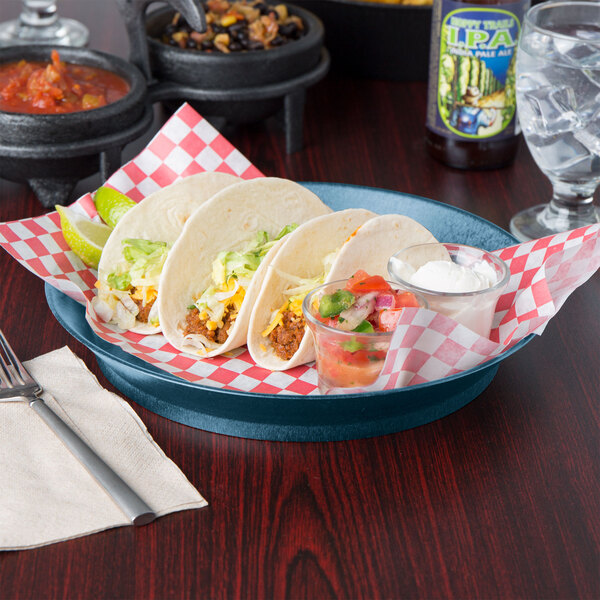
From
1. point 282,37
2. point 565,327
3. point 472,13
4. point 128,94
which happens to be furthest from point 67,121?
point 565,327

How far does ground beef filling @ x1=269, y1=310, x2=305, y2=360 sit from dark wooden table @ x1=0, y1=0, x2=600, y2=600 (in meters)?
0.22

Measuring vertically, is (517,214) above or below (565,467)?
below

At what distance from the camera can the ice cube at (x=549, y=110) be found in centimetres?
192

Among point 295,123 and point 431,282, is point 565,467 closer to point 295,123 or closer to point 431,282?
point 431,282

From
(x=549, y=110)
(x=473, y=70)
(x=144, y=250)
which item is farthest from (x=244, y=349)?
(x=473, y=70)

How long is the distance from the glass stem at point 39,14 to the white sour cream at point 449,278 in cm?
208

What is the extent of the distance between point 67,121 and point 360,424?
3.52 feet

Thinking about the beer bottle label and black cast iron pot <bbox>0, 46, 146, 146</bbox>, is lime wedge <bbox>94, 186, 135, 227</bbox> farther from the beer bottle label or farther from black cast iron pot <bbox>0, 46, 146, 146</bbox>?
the beer bottle label

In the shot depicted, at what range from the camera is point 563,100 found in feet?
6.30

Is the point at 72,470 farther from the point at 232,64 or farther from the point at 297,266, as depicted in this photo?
the point at 232,64

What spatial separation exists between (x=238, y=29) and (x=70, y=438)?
1438 mm

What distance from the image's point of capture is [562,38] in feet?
6.04

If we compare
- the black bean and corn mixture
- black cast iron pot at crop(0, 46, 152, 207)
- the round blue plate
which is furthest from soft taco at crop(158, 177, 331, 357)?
the black bean and corn mixture

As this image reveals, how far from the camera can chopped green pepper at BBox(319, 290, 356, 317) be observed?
54.4 inches
